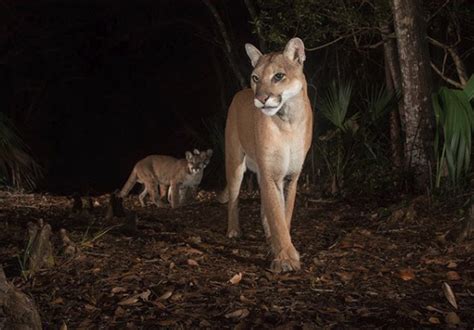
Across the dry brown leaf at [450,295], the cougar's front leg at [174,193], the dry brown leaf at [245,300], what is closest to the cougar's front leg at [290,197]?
the dry brown leaf at [245,300]

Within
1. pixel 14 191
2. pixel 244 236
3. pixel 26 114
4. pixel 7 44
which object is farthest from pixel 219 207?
pixel 26 114

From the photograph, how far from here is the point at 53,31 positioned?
1703 centimetres

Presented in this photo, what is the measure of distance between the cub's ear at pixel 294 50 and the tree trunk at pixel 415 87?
2576mm

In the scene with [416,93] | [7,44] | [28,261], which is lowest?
[28,261]

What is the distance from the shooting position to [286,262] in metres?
4.76

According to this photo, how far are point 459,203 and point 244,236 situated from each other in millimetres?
2130

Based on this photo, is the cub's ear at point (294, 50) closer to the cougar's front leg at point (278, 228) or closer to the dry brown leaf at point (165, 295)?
the cougar's front leg at point (278, 228)

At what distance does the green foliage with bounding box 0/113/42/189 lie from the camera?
8.34m

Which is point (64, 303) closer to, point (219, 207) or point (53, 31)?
point (219, 207)

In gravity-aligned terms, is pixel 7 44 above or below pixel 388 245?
→ above

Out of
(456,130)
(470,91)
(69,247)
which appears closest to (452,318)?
(69,247)

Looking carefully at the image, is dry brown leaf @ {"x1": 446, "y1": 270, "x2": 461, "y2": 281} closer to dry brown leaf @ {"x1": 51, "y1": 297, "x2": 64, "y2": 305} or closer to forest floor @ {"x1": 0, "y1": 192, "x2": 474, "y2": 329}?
forest floor @ {"x1": 0, "y1": 192, "x2": 474, "y2": 329}

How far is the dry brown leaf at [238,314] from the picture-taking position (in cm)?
363

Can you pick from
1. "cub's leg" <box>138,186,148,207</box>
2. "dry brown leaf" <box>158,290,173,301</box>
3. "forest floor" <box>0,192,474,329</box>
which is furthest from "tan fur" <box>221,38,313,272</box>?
"cub's leg" <box>138,186,148,207</box>
